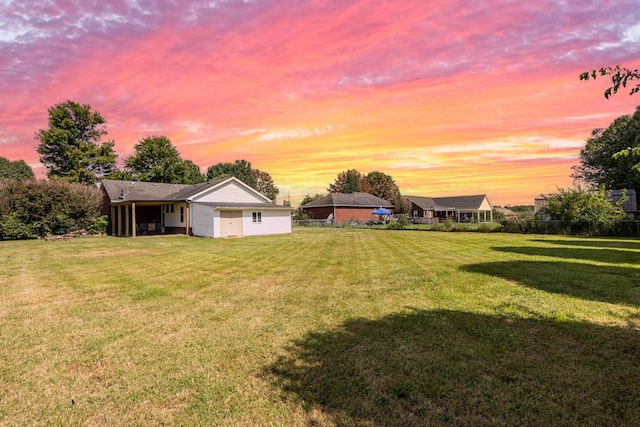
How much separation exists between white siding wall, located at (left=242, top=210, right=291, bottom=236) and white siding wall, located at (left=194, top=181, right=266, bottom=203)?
2625 mm

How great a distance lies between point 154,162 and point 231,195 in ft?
98.3

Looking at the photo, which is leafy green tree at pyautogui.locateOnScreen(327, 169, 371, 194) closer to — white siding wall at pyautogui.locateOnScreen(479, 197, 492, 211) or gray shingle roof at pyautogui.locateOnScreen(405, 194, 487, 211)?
gray shingle roof at pyautogui.locateOnScreen(405, 194, 487, 211)

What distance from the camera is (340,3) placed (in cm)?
1101

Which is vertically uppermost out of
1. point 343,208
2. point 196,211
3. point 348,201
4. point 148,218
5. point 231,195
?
point 348,201

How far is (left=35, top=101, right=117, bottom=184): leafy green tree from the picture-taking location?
44.6 metres

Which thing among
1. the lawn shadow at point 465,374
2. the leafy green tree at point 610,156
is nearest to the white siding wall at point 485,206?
the leafy green tree at point 610,156

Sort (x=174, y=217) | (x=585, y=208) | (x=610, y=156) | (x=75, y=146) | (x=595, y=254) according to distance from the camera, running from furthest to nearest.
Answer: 1. (x=75, y=146)
2. (x=610, y=156)
3. (x=174, y=217)
4. (x=585, y=208)
5. (x=595, y=254)

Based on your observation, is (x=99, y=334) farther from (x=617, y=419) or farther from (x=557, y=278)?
(x=557, y=278)

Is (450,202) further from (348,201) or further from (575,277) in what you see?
(575,277)

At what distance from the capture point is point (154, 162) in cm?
5344

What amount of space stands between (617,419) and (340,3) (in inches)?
472

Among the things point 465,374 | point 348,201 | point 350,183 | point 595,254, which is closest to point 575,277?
point 595,254

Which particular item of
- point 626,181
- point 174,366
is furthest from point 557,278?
point 626,181

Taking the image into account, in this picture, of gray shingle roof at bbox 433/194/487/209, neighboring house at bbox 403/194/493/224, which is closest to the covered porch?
neighboring house at bbox 403/194/493/224
